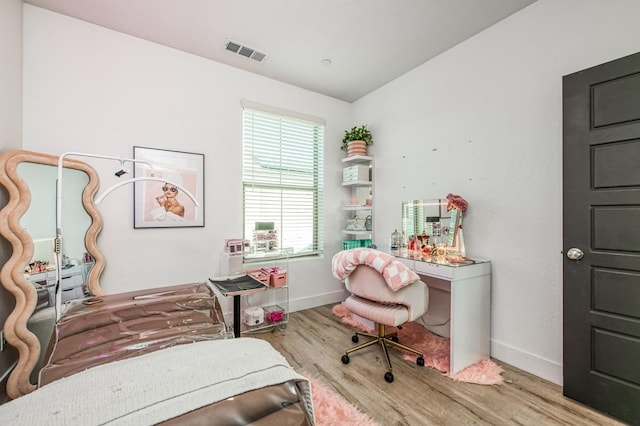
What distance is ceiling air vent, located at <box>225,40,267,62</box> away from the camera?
8.61 feet

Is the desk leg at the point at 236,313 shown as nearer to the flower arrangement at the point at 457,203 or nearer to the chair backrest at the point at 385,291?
the chair backrest at the point at 385,291

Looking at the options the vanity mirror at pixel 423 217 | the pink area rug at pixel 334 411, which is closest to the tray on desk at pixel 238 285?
the pink area rug at pixel 334 411

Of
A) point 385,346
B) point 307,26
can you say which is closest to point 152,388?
point 385,346

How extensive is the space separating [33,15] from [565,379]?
4.75 m

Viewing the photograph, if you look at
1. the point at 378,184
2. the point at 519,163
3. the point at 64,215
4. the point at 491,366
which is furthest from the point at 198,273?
the point at 519,163

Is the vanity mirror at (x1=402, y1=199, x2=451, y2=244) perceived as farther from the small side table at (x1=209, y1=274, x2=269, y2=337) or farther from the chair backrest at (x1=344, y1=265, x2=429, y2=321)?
the small side table at (x1=209, y1=274, x2=269, y2=337)

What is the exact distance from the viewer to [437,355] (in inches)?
92.7

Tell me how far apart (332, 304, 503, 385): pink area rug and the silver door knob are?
1030 millimetres

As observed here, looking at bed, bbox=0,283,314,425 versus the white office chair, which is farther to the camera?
the white office chair

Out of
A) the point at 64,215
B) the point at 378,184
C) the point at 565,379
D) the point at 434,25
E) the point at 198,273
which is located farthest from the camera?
the point at 378,184

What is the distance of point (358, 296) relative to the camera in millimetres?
2363

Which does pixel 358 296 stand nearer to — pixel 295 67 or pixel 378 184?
pixel 378 184

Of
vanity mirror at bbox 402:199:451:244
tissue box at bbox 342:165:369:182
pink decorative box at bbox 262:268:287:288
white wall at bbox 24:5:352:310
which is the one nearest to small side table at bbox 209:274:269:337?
pink decorative box at bbox 262:268:287:288

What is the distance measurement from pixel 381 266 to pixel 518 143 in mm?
1530
